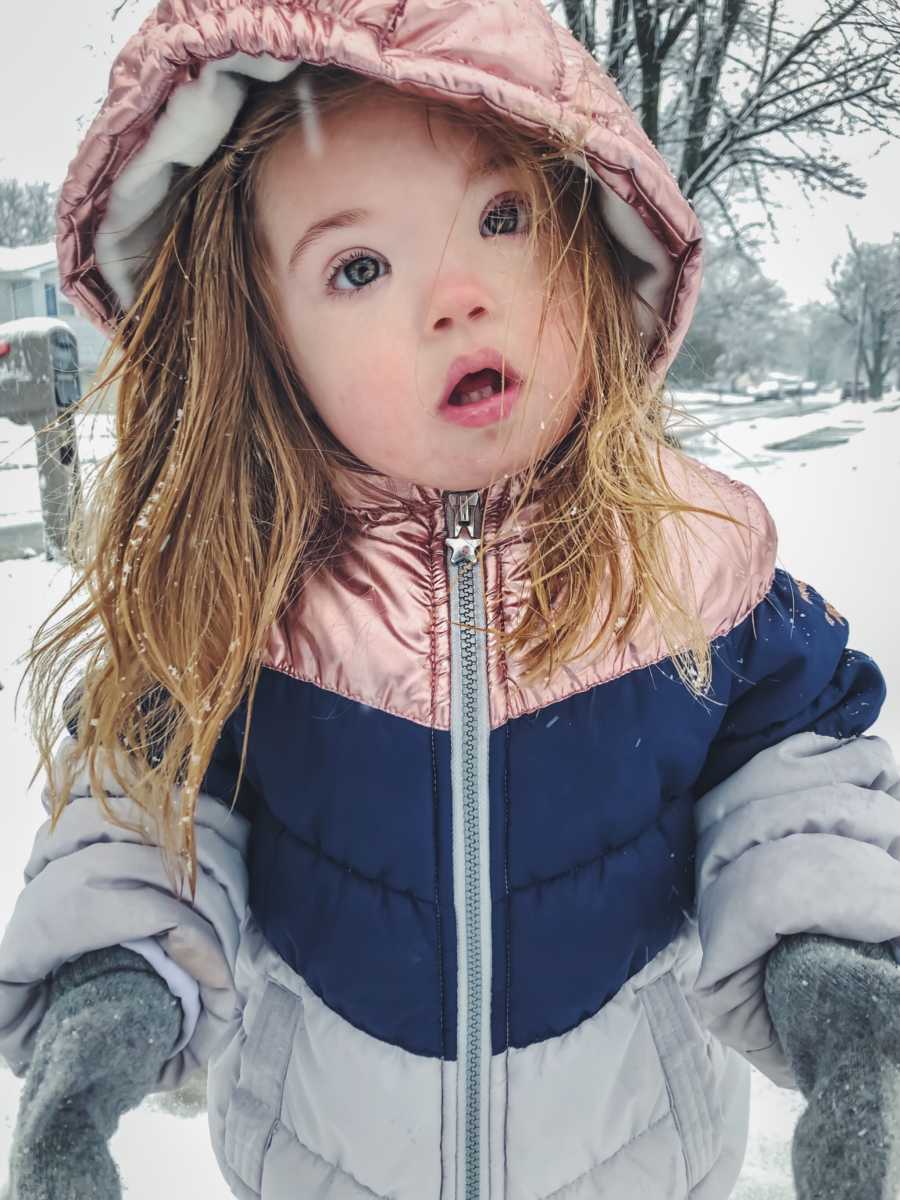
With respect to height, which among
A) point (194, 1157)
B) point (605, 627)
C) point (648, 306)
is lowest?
point (194, 1157)

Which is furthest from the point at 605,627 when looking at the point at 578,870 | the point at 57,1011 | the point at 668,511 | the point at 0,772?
the point at 0,772

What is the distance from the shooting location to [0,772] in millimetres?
2537

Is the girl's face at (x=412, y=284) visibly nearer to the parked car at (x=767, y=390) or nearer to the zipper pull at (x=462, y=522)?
the zipper pull at (x=462, y=522)

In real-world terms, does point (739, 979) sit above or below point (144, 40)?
below

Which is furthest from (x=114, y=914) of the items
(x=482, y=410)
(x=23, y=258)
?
(x=23, y=258)

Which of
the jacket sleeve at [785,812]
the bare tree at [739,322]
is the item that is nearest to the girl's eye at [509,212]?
the jacket sleeve at [785,812]

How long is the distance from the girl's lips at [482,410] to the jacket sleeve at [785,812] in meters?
0.34

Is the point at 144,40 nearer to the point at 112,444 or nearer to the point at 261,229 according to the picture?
the point at 261,229

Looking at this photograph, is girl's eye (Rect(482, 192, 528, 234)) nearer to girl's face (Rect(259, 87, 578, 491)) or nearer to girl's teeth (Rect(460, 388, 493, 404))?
girl's face (Rect(259, 87, 578, 491))

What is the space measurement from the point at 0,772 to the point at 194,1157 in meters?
1.39

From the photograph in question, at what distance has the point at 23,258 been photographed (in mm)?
3789

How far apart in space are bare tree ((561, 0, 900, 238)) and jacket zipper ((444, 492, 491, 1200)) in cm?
262

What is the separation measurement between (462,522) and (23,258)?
3.66 metres

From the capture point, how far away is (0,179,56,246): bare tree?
11.9 feet
